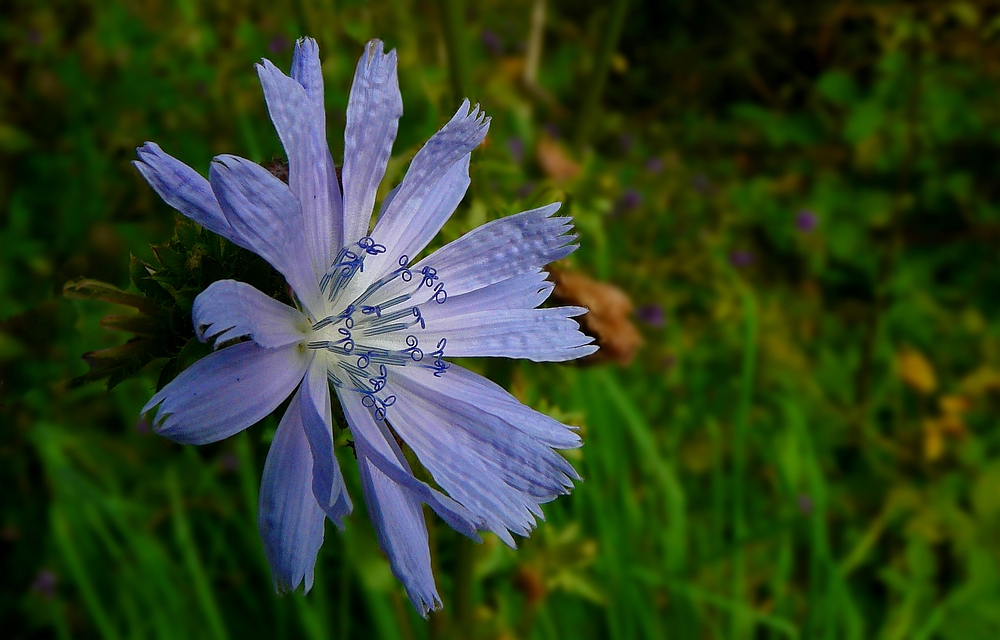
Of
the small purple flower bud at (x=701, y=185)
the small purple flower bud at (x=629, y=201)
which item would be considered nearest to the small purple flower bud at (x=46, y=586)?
the small purple flower bud at (x=629, y=201)

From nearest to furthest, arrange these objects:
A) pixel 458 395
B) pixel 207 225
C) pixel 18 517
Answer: pixel 207 225 → pixel 458 395 → pixel 18 517

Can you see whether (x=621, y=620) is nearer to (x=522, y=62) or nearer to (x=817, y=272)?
(x=817, y=272)

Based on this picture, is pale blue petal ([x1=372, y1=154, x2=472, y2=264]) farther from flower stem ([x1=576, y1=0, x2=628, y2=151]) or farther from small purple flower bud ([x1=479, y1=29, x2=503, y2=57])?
small purple flower bud ([x1=479, y1=29, x2=503, y2=57])

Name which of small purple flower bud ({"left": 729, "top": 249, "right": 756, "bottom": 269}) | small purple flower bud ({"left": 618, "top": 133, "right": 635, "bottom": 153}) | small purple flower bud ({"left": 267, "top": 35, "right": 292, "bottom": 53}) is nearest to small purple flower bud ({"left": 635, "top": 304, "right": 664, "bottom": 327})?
small purple flower bud ({"left": 729, "top": 249, "right": 756, "bottom": 269})

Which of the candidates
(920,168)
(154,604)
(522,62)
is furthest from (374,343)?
(920,168)

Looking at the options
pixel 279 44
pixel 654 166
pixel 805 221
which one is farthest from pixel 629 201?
pixel 279 44
